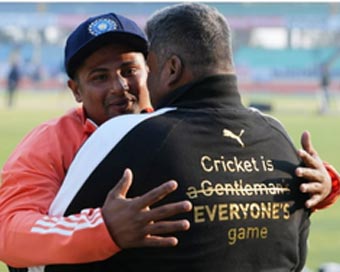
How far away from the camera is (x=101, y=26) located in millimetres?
3170

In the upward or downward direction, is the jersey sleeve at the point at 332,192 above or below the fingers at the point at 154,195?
below

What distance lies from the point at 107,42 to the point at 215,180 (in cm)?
66

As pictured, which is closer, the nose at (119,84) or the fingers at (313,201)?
the fingers at (313,201)

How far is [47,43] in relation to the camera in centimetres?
5991

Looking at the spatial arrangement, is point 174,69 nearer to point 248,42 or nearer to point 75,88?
point 75,88

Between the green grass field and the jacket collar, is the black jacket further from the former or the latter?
the green grass field

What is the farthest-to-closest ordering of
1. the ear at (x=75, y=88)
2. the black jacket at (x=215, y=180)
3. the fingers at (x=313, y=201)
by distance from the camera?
→ the ear at (x=75, y=88)
the fingers at (x=313, y=201)
the black jacket at (x=215, y=180)

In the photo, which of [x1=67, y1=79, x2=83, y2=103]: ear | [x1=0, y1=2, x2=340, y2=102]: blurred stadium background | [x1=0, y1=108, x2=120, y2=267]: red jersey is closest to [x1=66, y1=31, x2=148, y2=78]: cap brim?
[x1=67, y1=79, x2=83, y2=103]: ear

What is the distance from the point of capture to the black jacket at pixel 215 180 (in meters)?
2.81

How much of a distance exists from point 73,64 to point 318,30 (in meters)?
56.5

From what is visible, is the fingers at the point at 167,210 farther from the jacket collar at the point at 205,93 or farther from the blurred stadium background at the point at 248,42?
the blurred stadium background at the point at 248,42

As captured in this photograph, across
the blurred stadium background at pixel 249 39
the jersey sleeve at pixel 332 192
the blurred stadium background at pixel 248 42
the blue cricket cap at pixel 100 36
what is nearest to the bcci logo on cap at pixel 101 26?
the blue cricket cap at pixel 100 36

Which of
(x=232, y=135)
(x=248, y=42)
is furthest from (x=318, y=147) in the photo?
(x=248, y=42)

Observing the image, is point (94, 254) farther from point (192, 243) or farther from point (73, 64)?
point (73, 64)
